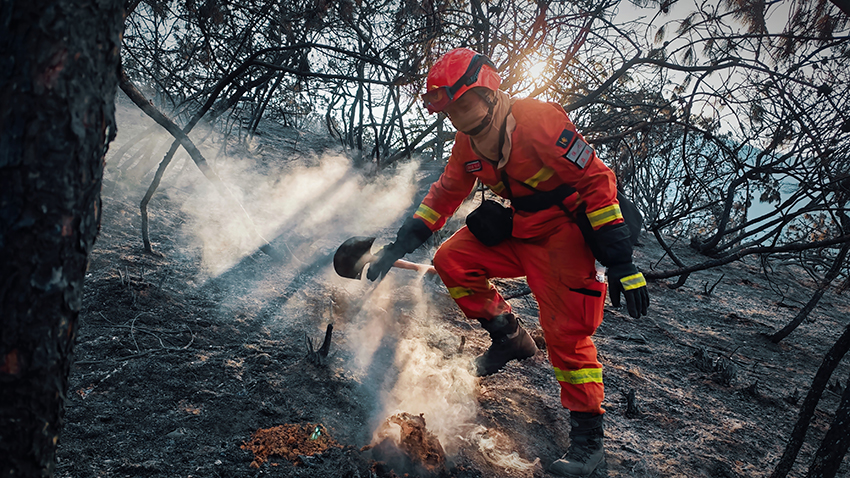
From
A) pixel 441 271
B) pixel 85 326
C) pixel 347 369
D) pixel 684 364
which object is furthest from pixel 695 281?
pixel 85 326

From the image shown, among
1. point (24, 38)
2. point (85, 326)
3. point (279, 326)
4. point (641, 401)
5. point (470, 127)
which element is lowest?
point (85, 326)

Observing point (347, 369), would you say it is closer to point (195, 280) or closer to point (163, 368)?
point (163, 368)

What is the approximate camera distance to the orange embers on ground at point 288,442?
5.78 feet

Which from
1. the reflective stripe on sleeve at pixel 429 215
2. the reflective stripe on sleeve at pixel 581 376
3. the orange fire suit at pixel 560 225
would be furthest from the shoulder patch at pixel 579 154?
the reflective stripe on sleeve at pixel 581 376

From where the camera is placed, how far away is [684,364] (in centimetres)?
357

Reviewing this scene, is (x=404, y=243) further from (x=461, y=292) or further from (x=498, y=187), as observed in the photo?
(x=498, y=187)

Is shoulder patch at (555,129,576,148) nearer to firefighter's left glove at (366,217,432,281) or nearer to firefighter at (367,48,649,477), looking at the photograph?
firefighter at (367,48,649,477)

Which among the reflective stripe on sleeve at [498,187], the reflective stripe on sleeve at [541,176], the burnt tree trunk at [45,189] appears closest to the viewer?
the burnt tree trunk at [45,189]

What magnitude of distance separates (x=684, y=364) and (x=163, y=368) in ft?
12.4

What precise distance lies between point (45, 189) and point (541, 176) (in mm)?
2005

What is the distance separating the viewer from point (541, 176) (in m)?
2.28

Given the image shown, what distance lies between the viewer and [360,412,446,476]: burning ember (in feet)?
5.98

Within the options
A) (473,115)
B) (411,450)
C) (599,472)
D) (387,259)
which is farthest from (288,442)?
(473,115)

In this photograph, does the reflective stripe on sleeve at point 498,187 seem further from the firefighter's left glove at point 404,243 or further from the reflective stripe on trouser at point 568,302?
the firefighter's left glove at point 404,243
